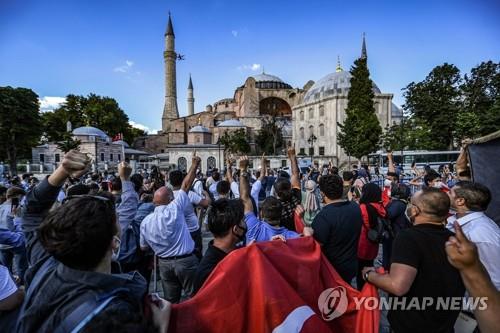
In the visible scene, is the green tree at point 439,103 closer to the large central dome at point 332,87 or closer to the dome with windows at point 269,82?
the large central dome at point 332,87

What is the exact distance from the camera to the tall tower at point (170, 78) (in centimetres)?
5718

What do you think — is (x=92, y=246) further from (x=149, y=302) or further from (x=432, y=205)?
(x=432, y=205)

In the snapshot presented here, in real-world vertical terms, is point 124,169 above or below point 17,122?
below

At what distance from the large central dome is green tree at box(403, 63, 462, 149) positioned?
25.8 feet

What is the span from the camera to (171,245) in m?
3.53

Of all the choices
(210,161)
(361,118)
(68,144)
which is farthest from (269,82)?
(68,144)

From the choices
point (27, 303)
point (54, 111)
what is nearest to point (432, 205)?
point (27, 303)

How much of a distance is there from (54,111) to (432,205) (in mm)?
64263

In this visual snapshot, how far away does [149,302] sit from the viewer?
1.40 m

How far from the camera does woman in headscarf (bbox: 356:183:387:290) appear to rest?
4074mm

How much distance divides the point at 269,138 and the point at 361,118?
18472mm

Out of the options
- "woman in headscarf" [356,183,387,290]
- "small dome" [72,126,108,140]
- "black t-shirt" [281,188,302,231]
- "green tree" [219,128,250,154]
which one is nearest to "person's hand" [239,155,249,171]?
"black t-shirt" [281,188,302,231]

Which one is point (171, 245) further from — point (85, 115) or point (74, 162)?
point (85, 115)

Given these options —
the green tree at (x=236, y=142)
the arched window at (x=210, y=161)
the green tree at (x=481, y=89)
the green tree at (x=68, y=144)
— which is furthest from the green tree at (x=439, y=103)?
the green tree at (x=68, y=144)
